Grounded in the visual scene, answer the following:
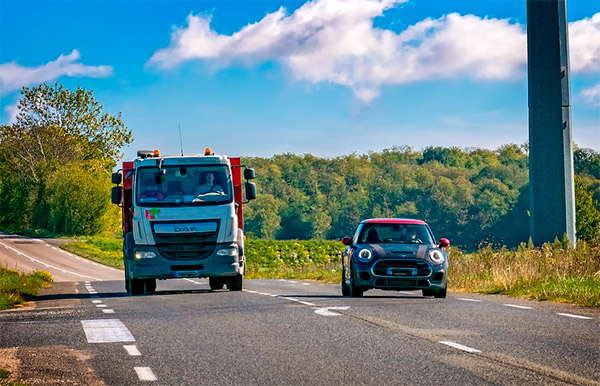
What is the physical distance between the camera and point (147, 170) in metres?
23.3

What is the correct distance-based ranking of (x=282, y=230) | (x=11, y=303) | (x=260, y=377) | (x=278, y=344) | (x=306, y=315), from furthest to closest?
(x=282, y=230), (x=11, y=303), (x=306, y=315), (x=278, y=344), (x=260, y=377)

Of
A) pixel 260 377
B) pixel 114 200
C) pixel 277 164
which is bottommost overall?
pixel 260 377

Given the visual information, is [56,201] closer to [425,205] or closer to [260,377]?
[425,205]

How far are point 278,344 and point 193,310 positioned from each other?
20.0ft

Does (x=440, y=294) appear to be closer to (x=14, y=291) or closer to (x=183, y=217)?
(x=183, y=217)

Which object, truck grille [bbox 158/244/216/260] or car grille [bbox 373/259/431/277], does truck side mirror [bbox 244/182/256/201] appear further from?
car grille [bbox 373/259/431/277]

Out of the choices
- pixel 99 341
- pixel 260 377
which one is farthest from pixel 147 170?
pixel 260 377

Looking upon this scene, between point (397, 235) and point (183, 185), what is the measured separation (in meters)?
4.90

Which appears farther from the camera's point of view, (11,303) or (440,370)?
(11,303)

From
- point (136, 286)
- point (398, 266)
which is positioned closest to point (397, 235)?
point (398, 266)

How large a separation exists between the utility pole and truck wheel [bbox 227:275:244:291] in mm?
10058

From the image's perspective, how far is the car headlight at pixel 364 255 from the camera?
20.5m

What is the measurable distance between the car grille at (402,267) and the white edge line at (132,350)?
8.92 m

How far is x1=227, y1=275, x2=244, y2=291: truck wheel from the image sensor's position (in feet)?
81.9
